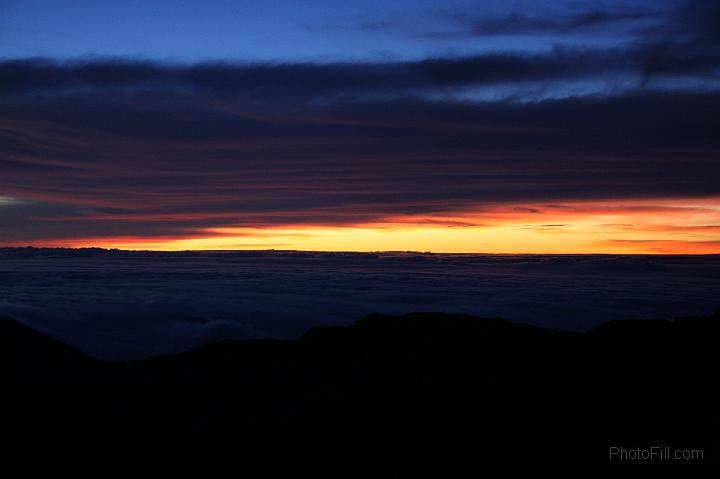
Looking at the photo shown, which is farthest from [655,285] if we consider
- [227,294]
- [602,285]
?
[227,294]

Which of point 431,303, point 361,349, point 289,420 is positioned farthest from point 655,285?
point 289,420

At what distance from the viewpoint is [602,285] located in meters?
88.9

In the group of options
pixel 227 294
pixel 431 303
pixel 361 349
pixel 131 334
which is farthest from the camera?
pixel 227 294

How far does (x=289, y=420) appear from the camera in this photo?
1584cm

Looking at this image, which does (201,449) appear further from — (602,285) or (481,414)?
(602,285)

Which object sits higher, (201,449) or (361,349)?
(361,349)

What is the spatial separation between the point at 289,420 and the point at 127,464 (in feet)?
12.8

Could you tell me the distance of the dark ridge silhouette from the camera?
13.5 meters

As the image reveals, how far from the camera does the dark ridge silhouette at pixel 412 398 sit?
13500 mm

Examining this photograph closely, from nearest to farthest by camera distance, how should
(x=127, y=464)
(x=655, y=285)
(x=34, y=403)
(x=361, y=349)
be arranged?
(x=127, y=464) → (x=34, y=403) → (x=361, y=349) → (x=655, y=285)

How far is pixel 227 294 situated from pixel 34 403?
56.5 metres

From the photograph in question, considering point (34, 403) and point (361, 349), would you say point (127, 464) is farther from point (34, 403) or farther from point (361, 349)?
point (361, 349)

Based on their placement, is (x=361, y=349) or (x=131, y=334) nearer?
(x=361, y=349)

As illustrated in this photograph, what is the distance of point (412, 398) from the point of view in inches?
656
